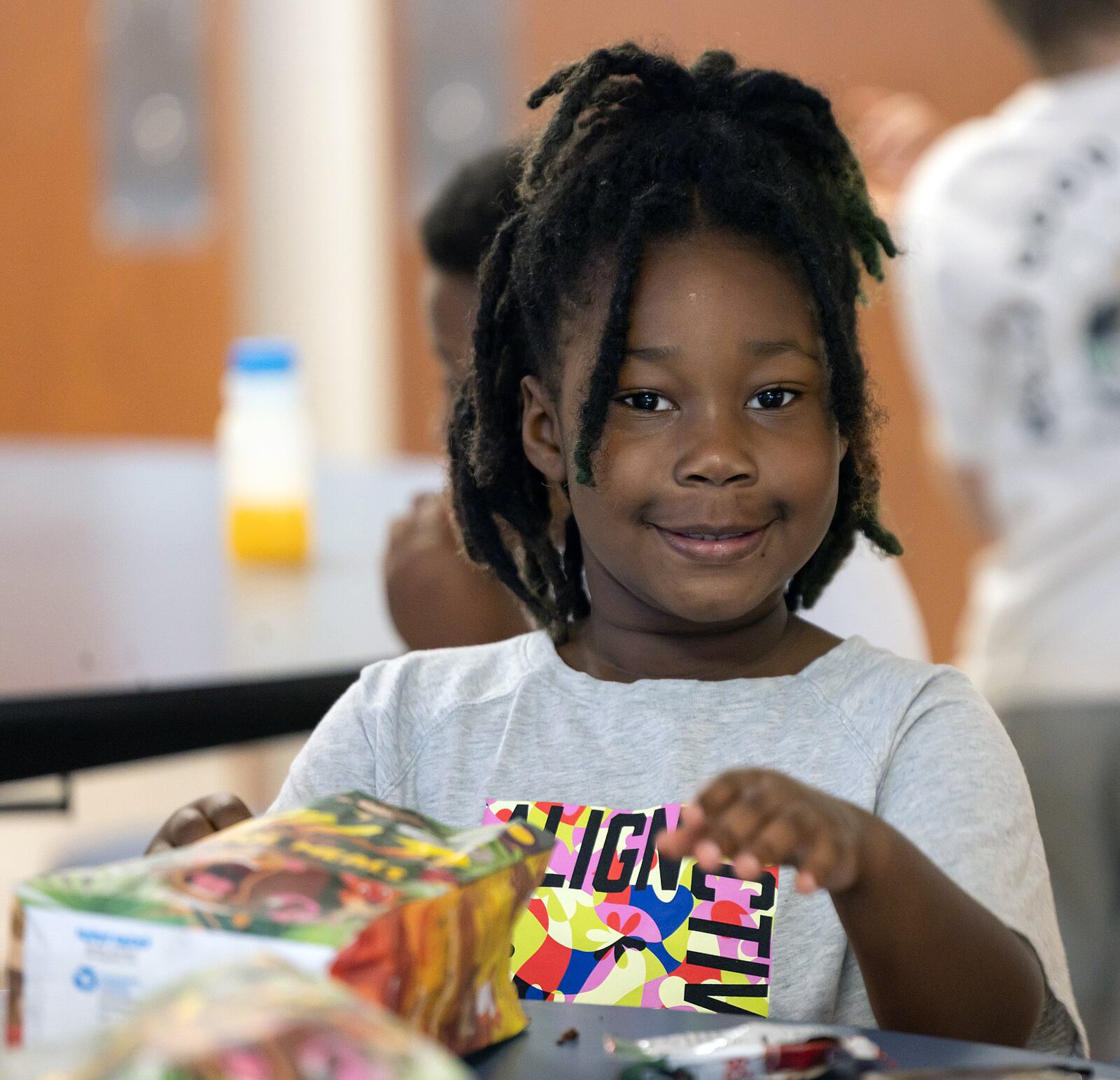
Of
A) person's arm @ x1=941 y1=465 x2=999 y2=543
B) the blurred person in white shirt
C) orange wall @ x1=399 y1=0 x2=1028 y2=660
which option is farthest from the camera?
orange wall @ x1=399 y1=0 x2=1028 y2=660

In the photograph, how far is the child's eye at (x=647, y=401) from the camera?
88 centimetres

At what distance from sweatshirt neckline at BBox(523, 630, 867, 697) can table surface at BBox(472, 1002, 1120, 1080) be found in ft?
1.00

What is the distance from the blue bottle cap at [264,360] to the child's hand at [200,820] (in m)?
0.87

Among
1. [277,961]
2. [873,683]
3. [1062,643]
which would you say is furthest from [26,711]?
[1062,643]

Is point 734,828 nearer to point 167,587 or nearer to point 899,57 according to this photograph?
point 167,587

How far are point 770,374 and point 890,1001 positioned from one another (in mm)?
317

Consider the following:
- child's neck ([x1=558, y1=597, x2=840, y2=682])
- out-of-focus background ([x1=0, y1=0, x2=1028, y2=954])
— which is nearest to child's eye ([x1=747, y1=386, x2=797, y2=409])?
child's neck ([x1=558, y1=597, x2=840, y2=682])

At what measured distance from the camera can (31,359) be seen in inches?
167

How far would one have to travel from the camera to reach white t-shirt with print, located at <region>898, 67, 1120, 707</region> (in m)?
1.88

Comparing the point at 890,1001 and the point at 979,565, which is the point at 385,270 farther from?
the point at 890,1001

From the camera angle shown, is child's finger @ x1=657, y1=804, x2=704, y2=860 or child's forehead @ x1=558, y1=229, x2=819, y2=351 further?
child's forehead @ x1=558, y1=229, x2=819, y2=351

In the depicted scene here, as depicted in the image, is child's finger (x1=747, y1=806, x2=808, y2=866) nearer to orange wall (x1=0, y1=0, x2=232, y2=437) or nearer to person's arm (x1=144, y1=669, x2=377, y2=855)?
person's arm (x1=144, y1=669, x2=377, y2=855)

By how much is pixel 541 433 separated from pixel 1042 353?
1066 millimetres

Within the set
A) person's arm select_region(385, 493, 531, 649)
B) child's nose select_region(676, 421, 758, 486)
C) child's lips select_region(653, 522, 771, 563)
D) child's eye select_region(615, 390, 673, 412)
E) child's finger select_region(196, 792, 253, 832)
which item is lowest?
child's finger select_region(196, 792, 253, 832)
